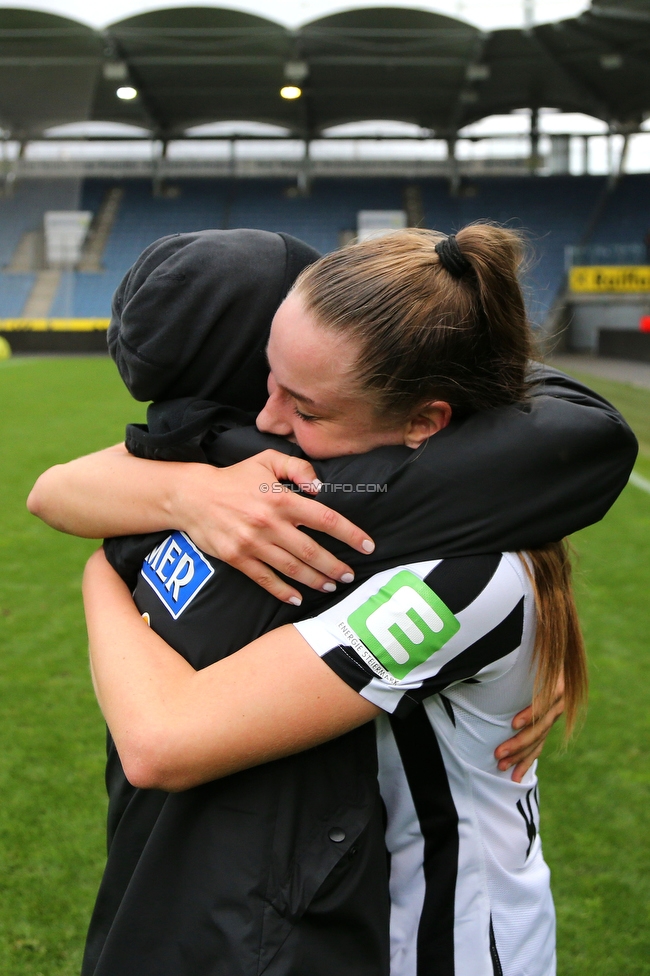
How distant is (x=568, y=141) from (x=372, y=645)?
1278 inches

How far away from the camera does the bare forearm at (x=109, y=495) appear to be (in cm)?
104

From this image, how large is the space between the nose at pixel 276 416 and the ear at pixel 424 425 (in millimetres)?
136

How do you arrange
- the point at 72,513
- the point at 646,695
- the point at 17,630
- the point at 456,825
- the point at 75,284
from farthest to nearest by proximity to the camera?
the point at 75,284 → the point at 17,630 → the point at 646,695 → the point at 72,513 → the point at 456,825

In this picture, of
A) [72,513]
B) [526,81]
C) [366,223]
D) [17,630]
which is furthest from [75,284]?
[72,513]

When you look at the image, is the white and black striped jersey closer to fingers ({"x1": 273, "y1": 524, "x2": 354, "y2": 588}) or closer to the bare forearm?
fingers ({"x1": 273, "y1": 524, "x2": 354, "y2": 588})

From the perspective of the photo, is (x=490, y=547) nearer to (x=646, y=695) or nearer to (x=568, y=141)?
(x=646, y=695)

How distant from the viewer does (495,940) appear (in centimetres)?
102

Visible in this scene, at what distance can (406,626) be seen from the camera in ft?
2.79

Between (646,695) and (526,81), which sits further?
(526,81)

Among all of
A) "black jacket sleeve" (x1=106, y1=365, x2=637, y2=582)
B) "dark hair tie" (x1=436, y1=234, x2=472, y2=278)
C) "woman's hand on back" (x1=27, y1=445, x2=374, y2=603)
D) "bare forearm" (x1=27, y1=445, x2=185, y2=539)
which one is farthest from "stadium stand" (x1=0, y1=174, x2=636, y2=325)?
"dark hair tie" (x1=436, y1=234, x2=472, y2=278)

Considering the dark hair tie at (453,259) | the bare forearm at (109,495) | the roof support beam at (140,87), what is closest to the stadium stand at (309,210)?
the roof support beam at (140,87)

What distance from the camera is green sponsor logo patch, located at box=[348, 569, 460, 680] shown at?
0.85 metres

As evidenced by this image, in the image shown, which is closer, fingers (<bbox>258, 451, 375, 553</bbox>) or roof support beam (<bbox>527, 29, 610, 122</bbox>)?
fingers (<bbox>258, 451, 375, 553</bbox>)

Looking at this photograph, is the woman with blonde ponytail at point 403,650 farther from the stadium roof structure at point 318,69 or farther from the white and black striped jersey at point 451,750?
the stadium roof structure at point 318,69
